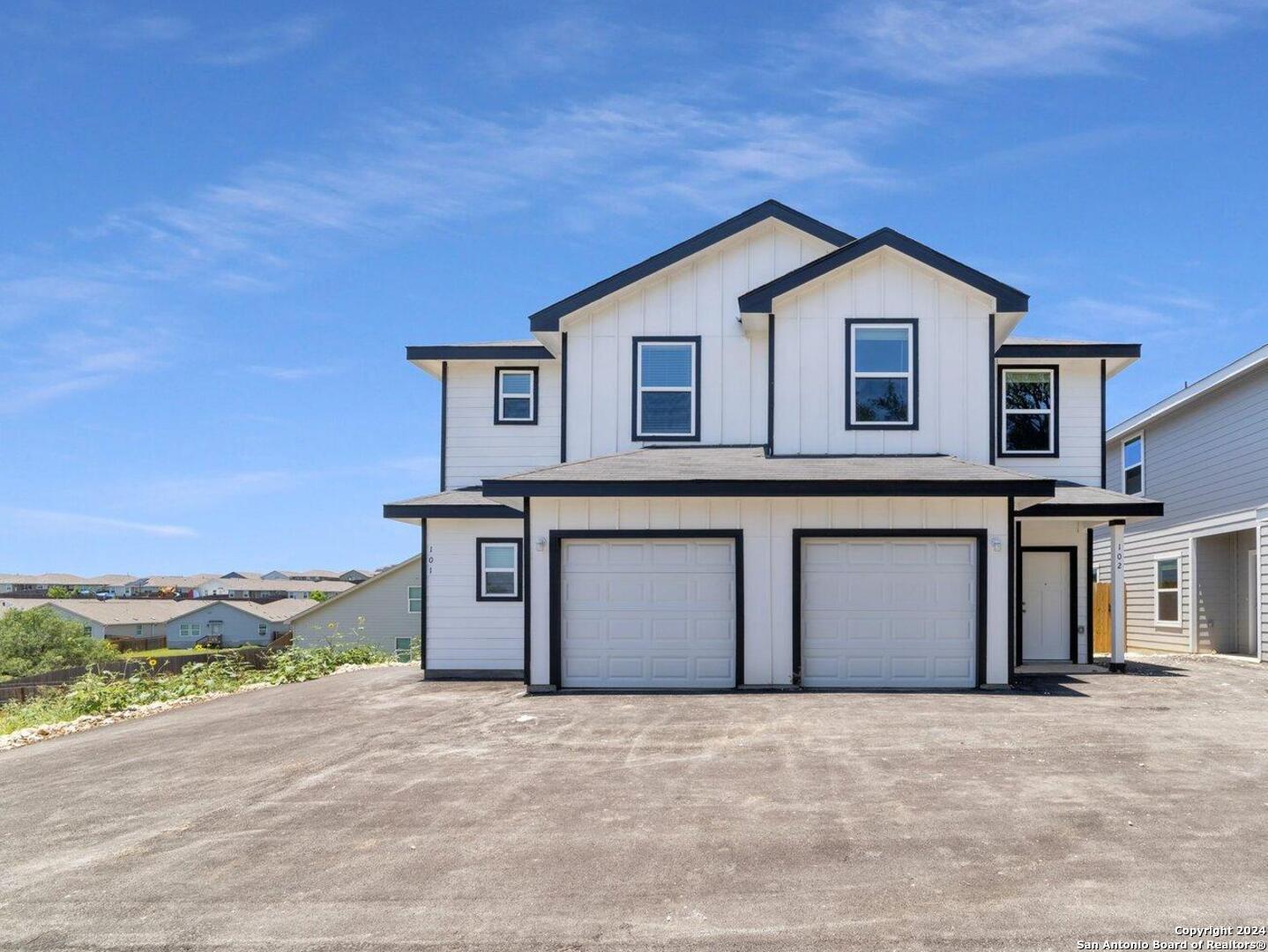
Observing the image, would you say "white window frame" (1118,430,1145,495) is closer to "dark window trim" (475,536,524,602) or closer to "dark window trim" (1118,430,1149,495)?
"dark window trim" (1118,430,1149,495)

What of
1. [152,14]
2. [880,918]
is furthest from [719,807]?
[152,14]

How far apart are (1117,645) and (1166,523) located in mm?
8846

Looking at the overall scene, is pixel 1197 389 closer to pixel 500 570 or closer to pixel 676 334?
pixel 676 334

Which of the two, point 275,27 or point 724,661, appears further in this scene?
point 275,27

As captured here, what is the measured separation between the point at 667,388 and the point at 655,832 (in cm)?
1053

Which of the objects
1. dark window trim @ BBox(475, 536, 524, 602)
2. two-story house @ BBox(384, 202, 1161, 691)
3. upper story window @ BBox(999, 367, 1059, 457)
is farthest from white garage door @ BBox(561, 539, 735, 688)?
upper story window @ BBox(999, 367, 1059, 457)

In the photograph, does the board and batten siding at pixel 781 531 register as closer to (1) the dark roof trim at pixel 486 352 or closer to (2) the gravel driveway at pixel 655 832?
(2) the gravel driveway at pixel 655 832

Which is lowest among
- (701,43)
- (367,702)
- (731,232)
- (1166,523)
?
(367,702)

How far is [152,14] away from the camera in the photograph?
15.5 meters

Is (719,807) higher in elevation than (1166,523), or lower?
lower

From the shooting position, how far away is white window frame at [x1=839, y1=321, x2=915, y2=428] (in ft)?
50.8

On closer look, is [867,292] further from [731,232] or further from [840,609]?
[840,609]

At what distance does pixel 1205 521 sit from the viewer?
21.5 metres

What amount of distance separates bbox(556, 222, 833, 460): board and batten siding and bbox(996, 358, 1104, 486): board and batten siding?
5.03m
